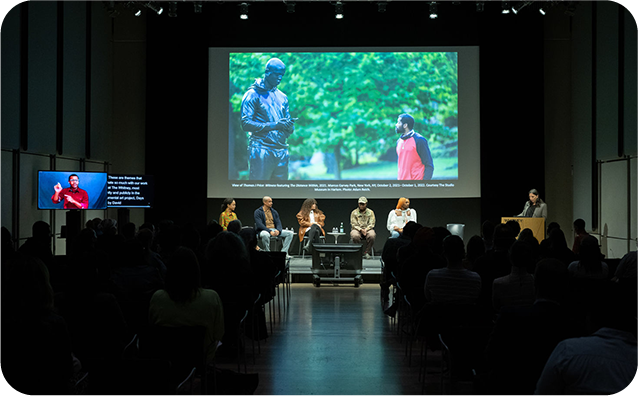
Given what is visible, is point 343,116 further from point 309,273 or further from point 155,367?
point 155,367

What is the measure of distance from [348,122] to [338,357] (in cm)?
730

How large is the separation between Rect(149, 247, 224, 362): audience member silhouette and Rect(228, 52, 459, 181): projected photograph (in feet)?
27.9

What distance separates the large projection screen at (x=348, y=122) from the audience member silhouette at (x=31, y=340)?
9.36 m

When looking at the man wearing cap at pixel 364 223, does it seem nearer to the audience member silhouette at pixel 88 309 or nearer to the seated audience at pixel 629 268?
the seated audience at pixel 629 268

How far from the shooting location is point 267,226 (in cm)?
1066

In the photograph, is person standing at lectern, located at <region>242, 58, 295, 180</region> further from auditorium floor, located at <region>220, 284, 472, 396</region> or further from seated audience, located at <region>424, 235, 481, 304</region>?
seated audience, located at <region>424, 235, 481, 304</region>

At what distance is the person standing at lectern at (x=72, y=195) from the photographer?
8328 millimetres

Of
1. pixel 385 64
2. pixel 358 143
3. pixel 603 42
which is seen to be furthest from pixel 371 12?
pixel 603 42

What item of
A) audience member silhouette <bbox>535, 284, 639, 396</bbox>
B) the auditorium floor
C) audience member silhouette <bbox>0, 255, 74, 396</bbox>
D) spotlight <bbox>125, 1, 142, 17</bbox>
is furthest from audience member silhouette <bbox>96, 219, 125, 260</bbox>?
spotlight <bbox>125, 1, 142, 17</bbox>

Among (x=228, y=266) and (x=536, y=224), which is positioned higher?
(x=536, y=224)

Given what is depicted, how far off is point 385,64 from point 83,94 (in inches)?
225

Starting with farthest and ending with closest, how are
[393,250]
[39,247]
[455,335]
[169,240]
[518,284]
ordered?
[393,250], [169,240], [39,247], [518,284], [455,335]

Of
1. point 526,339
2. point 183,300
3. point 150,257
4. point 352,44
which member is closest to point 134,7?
point 352,44

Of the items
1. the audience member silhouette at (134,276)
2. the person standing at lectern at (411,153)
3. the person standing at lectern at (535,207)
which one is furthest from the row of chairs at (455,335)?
the person standing at lectern at (411,153)
